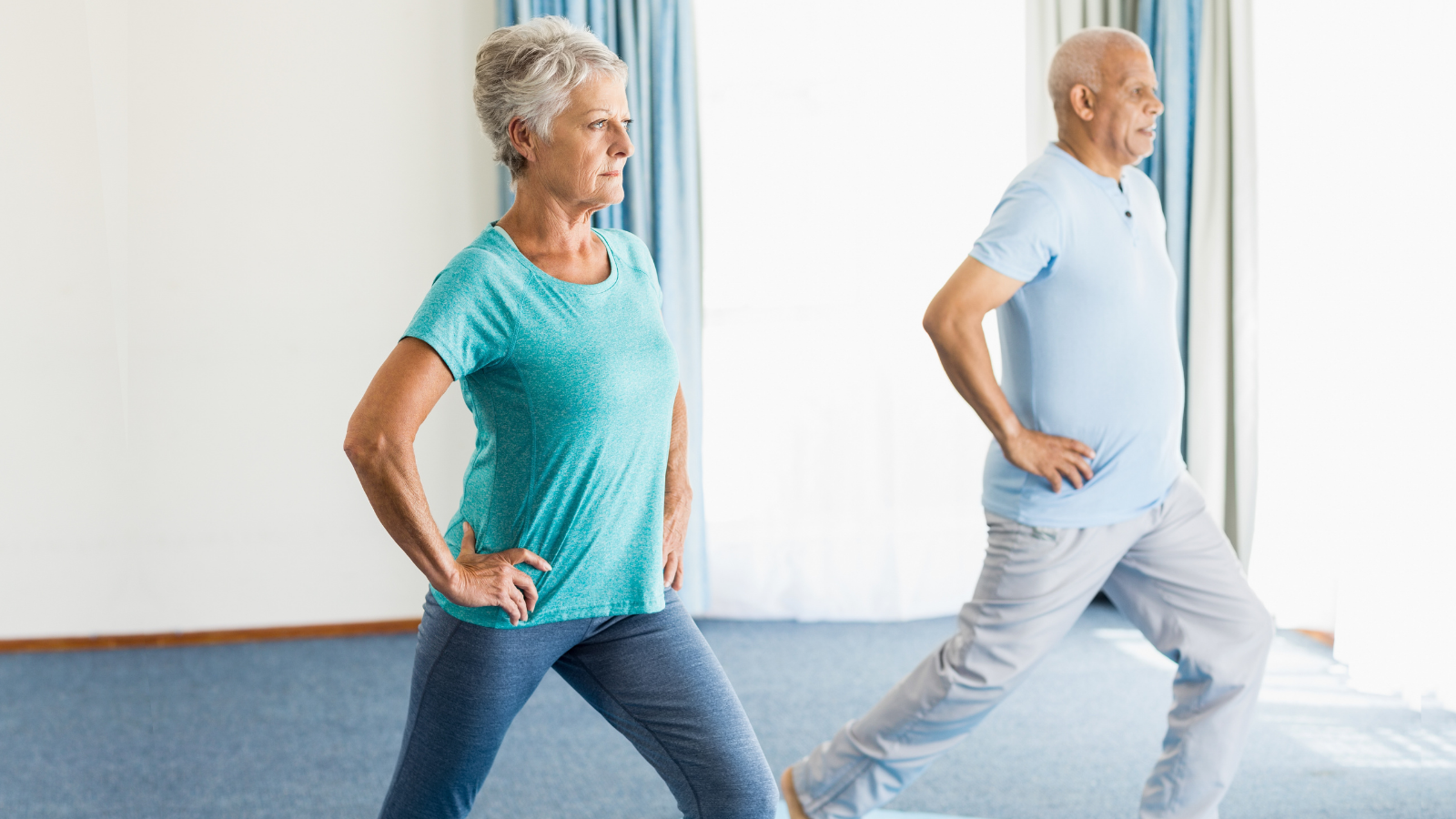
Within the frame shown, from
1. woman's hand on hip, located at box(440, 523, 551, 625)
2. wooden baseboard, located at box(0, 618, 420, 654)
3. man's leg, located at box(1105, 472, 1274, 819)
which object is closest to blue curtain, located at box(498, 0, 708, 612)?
wooden baseboard, located at box(0, 618, 420, 654)

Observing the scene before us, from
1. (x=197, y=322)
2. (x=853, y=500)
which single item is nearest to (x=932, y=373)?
(x=853, y=500)

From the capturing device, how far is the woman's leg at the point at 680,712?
1331 millimetres

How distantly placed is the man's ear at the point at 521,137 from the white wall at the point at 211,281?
7.05 ft

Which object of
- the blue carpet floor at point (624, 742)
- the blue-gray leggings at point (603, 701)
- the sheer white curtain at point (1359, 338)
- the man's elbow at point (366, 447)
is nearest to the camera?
the man's elbow at point (366, 447)

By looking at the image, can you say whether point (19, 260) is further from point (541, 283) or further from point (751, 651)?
point (541, 283)

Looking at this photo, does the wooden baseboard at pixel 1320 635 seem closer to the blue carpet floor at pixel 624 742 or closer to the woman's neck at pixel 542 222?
the blue carpet floor at pixel 624 742

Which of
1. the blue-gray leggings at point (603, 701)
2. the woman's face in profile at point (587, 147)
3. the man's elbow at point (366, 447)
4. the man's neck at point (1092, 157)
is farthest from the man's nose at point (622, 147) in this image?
the man's neck at point (1092, 157)

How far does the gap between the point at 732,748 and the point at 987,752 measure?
1258 mm

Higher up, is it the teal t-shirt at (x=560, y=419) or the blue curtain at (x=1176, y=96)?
the blue curtain at (x=1176, y=96)

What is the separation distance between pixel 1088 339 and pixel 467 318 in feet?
3.25

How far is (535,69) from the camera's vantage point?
128 centimetres

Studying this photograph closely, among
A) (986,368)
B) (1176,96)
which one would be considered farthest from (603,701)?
(1176,96)

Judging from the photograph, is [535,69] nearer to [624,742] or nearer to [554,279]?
[554,279]

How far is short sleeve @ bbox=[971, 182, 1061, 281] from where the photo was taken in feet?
5.54
